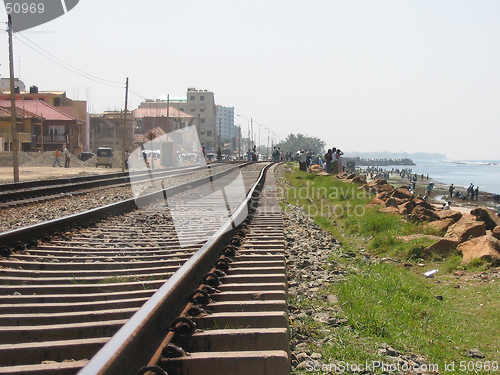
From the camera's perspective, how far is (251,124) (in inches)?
4082

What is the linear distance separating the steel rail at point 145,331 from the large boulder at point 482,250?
4.57 m

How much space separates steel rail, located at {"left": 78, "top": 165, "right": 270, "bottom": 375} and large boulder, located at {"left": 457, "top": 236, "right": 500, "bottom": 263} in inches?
180

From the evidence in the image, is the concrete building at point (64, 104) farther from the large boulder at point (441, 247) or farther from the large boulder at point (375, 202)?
the large boulder at point (441, 247)

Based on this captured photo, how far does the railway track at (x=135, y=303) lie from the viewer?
2.69 m

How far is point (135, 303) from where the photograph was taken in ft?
12.0

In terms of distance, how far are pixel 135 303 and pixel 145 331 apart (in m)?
0.95

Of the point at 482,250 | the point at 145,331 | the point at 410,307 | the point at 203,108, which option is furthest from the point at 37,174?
the point at 203,108

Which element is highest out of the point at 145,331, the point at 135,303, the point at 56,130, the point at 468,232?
the point at 56,130

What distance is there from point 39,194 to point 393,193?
12.2 metres

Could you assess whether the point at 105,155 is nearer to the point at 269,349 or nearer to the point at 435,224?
the point at 435,224

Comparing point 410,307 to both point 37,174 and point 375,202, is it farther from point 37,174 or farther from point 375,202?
point 37,174

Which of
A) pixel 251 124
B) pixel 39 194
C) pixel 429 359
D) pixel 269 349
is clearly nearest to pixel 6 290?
pixel 269 349

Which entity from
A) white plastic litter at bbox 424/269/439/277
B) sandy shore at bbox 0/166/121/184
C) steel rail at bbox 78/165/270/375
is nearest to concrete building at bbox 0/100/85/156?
sandy shore at bbox 0/166/121/184

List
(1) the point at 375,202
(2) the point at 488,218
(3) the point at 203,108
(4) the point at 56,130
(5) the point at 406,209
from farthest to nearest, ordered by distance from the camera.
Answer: (3) the point at 203,108
(4) the point at 56,130
(1) the point at 375,202
(5) the point at 406,209
(2) the point at 488,218
